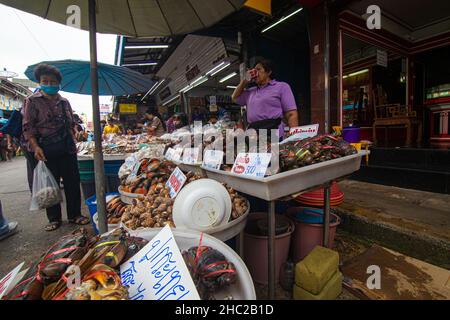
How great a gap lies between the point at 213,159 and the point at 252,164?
39 cm

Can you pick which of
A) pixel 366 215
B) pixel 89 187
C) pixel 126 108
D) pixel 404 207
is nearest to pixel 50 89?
pixel 89 187

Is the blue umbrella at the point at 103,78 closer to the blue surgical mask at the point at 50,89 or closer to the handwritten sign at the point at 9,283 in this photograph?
the blue surgical mask at the point at 50,89

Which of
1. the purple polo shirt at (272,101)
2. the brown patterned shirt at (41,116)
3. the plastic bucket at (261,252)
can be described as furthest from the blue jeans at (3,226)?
the purple polo shirt at (272,101)

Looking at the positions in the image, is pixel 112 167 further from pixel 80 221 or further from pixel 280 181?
pixel 280 181

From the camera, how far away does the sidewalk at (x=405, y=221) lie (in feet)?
6.44

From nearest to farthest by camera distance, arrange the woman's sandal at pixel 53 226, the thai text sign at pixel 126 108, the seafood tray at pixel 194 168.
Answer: the seafood tray at pixel 194 168, the woman's sandal at pixel 53 226, the thai text sign at pixel 126 108

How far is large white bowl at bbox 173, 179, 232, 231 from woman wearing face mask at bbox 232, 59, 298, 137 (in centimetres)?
127

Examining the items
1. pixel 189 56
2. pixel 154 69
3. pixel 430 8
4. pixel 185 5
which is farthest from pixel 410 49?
pixel 154 69

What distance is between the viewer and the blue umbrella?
3408 millimetres

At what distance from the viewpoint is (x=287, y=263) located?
1.75 m

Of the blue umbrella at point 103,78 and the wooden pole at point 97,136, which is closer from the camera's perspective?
the wooden pole at point 97,136

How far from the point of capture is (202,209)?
124cm

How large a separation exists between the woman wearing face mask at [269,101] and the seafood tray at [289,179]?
969 mm
